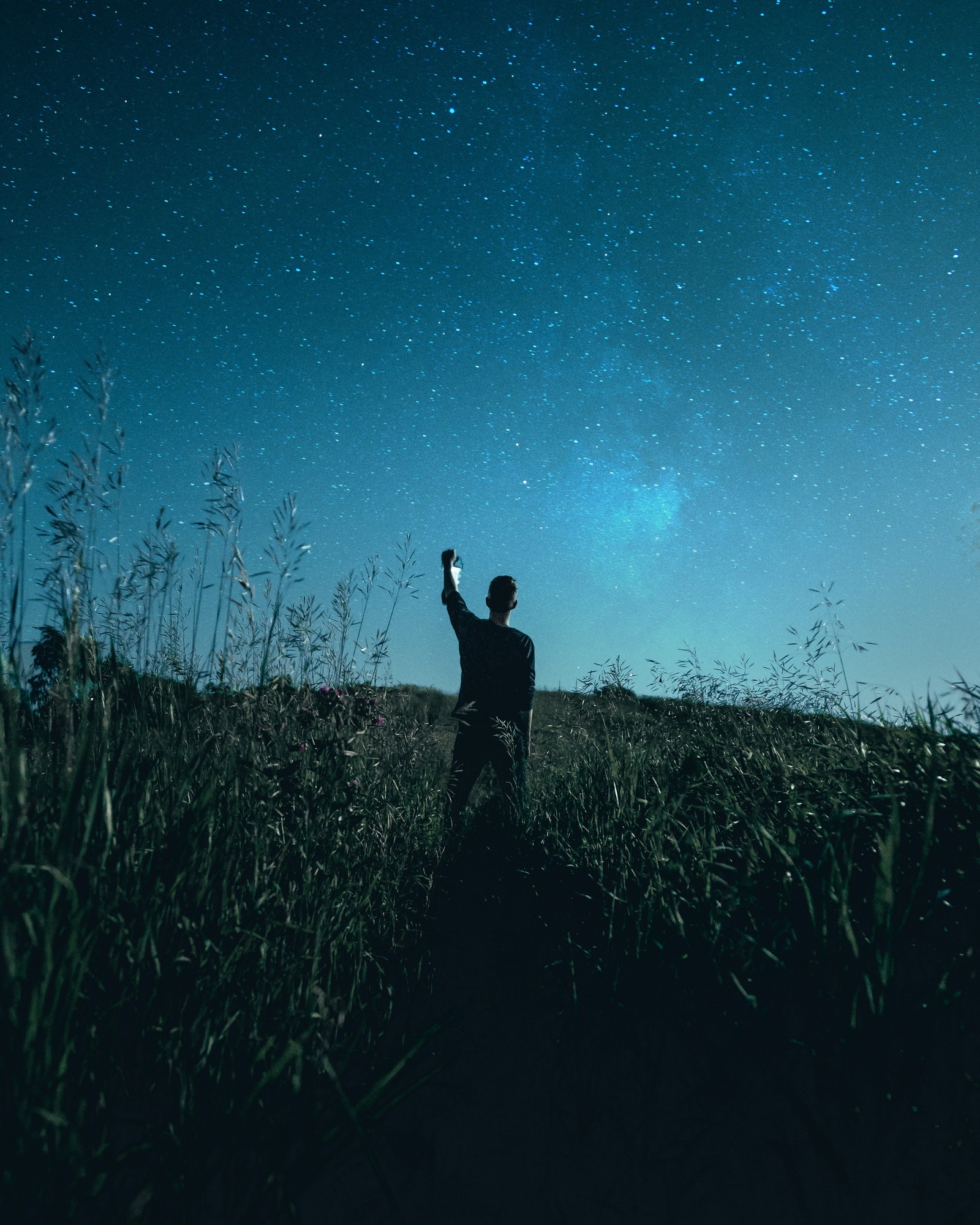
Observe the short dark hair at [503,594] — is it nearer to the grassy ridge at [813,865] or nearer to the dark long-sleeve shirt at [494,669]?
the dark long-sleeve shirt at [494,669]

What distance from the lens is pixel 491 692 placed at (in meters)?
4.69

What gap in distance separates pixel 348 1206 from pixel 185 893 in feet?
2.65

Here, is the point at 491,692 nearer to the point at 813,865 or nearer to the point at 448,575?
the point at 448,575

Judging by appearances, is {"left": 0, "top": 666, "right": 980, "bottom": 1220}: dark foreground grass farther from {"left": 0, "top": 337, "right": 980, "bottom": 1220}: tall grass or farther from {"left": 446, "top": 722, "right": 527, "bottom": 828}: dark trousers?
{"left": 446, "top": 722, "right": 527, "bottom": 828}: dark trousers

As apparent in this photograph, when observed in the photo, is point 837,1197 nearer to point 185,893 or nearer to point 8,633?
point 185,893

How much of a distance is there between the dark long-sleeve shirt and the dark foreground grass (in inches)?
67.9

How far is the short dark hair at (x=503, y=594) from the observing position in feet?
16.0

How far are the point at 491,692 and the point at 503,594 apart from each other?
817 millimetres

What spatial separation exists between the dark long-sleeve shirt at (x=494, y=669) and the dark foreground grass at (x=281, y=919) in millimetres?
1724

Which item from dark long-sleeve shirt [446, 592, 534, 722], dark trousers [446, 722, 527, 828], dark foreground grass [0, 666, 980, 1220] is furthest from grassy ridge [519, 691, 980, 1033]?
dark long-sleeve shirt [446, 592, 534, 722]

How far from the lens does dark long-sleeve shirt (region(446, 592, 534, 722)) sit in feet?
15.4

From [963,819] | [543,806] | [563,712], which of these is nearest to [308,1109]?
[963,819]

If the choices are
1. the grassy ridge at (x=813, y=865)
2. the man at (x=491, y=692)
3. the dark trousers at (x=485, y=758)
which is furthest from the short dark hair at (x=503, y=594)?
the grassy ridge at (x=813, y=865)

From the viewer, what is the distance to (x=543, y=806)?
12.5 feet
